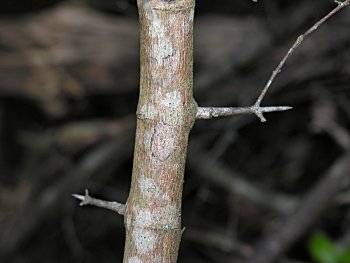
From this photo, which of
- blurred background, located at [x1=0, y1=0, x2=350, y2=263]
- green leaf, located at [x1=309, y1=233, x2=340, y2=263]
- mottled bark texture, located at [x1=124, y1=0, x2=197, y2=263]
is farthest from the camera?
blurred background, located at [x1=0, y1=0, x2=350, y2=263]

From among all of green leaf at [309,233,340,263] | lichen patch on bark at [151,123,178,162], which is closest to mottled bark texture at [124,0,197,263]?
lichen patch on bark at [151,123,178,162]

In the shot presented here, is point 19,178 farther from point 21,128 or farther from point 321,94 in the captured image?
point 321,94

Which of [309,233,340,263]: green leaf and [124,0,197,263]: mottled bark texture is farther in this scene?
[309,233,340,263]: green leaf

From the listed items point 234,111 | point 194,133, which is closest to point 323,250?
point 194,133

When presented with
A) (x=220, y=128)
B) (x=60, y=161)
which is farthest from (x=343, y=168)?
(x=60, y=161)

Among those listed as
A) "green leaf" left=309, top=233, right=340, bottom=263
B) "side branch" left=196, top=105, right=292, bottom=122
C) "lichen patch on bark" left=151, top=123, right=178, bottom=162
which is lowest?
"green leaf" left=309, top=233, right=340, bottom=263

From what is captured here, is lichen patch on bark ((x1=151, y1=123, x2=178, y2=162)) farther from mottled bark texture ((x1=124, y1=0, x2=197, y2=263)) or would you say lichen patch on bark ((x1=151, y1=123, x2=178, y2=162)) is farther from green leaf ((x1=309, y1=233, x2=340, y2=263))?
green leaf ((x1=309, y1=233, x2=340, y2=263))
